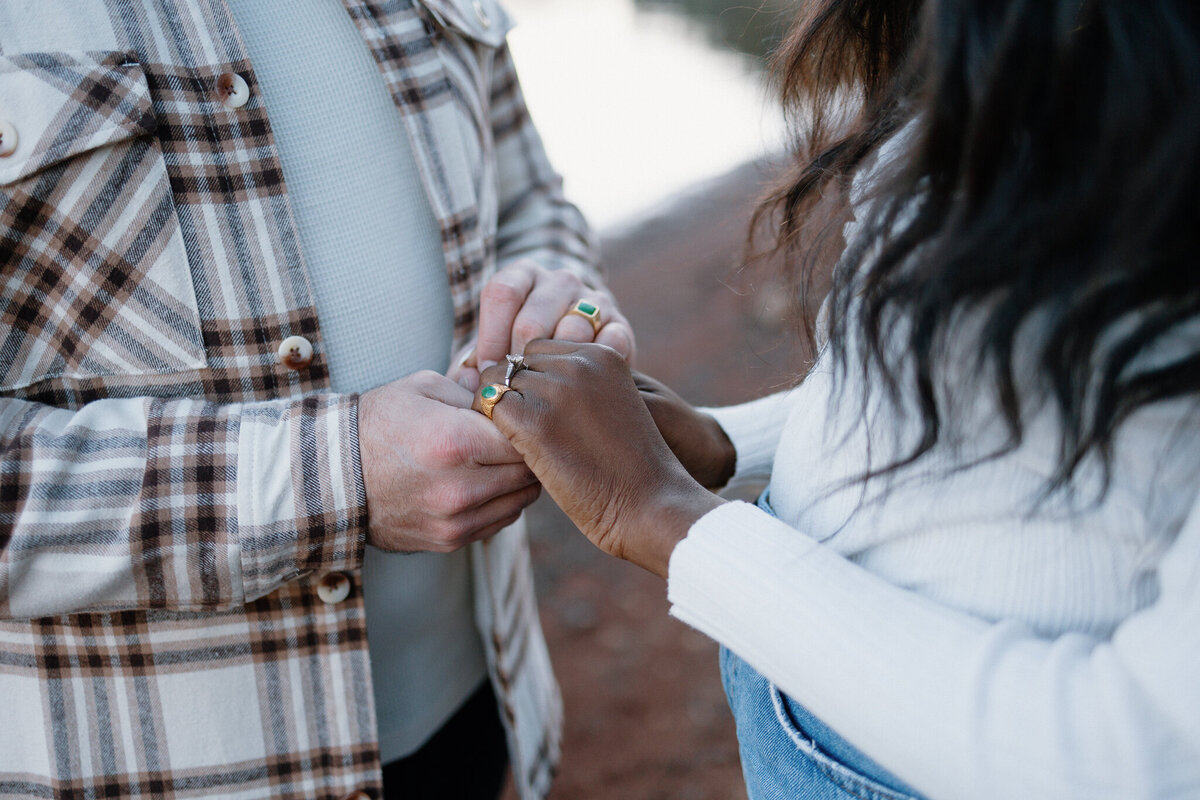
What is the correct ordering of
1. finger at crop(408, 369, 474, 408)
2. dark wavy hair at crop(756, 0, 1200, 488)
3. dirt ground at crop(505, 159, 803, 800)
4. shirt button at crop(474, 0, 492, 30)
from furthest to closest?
dirt ground at crop(505, 159, 803, 800) < shirt button at crop(474, 0, 492, 30) < finger at crop(408, 369, 474, 408) < dark wavy hair at crop(756, 0, 1200, 488)

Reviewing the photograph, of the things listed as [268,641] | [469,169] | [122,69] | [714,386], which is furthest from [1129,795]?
[714,386]

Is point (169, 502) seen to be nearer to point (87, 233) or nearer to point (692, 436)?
point (87, 233)

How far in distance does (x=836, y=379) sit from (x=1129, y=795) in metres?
0.47

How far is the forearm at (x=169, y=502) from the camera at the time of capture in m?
1.03

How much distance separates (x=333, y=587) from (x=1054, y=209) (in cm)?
Answer: 104

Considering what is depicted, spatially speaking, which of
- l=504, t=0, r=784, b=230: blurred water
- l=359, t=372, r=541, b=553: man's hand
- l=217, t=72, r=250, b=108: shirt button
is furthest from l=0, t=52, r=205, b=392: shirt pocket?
l=504, t=0, r=784, b=230: blurred water

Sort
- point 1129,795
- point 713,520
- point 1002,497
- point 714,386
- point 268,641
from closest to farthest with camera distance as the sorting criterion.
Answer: point 1129,795 → point 1002,497 → point 713,520 → point 268,641 → point 714,386

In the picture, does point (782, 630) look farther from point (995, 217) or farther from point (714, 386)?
point (714, 386)

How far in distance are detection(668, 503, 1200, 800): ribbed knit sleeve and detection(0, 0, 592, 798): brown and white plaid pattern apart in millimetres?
548

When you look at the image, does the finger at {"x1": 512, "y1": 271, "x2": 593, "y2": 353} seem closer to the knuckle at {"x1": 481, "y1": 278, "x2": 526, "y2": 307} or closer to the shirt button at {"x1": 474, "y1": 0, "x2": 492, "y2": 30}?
the knuckle at {"x1": 481, "y1": 278, "x2": 526, "y2": 307}

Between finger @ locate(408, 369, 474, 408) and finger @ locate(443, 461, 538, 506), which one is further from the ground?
finger @ locate(408, 369, 474, 408)

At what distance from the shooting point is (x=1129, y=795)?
27.6 inches

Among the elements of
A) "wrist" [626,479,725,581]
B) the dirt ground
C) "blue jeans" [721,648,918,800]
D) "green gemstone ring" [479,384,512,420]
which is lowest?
the dirt ground

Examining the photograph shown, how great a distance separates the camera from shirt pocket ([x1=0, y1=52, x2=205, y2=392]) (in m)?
1.06
